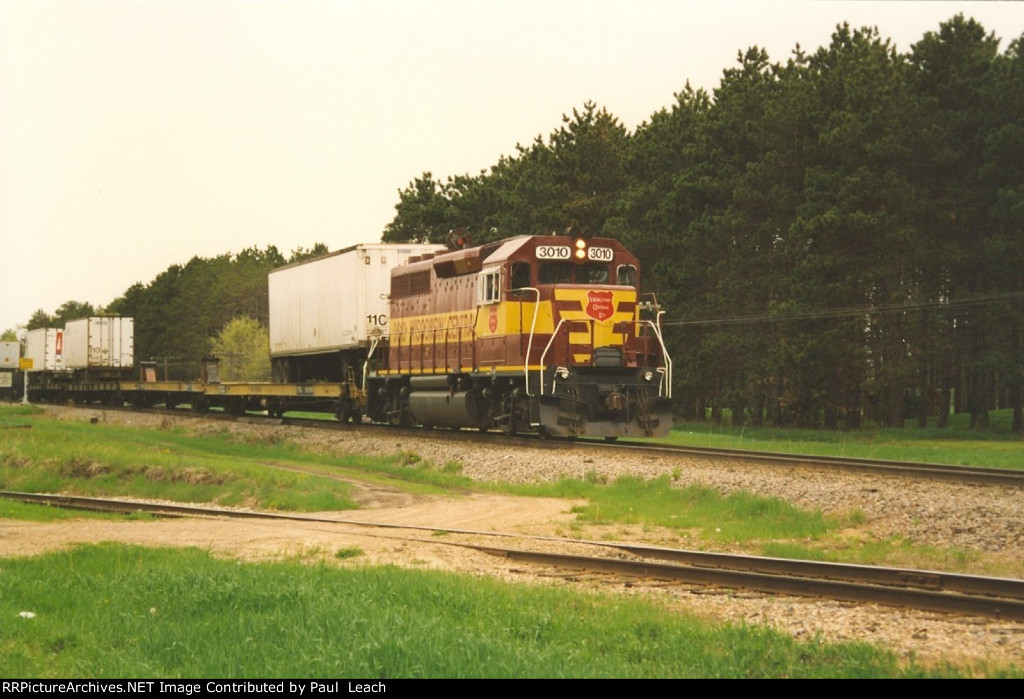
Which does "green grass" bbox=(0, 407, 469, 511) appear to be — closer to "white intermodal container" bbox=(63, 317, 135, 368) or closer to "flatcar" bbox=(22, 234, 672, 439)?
"flatcar" bbox=(22, 234, 672, 439)

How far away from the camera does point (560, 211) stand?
5681cm

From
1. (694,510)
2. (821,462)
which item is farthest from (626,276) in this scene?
(694,510)

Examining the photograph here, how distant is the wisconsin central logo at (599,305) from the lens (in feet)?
81.7

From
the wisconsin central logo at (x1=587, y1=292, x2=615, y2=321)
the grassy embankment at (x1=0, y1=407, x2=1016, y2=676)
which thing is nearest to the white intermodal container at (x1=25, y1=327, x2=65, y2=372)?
the wisconsin central logo at (x1=587, y1=292, x2=615, y2=321)

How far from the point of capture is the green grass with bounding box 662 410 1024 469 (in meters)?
26.9

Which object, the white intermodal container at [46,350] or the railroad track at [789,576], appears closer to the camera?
the railroad track at [789,576]

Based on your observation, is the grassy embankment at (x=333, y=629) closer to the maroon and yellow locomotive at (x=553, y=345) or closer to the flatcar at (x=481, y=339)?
the maroon and yellow locomotive at (x=553, y=345)

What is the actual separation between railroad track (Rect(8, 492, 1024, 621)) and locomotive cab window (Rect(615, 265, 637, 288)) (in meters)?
12.3

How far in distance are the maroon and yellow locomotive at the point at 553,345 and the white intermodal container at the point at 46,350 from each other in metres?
40.3

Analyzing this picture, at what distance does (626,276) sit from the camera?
2594 centimetres

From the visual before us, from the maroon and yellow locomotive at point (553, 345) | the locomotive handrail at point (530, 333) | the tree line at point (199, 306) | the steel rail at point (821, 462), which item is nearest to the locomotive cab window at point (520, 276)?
the maroon and yellow locomotive at point (553, 345)

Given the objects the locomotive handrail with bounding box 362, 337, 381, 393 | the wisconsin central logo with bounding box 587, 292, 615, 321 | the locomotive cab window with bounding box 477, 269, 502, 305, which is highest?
the locomotive cab window with bounding box 477, 269, 502, 305

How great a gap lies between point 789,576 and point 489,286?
15.8 m

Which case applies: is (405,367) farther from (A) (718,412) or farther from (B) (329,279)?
(A) (718,412)
